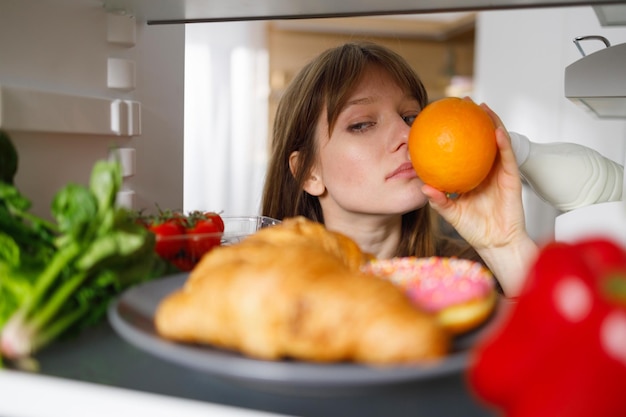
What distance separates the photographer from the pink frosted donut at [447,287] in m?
0.40

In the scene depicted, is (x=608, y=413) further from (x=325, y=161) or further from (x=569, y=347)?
(x=325, y=161)

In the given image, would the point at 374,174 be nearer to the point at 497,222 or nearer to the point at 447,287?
the point at 497,222

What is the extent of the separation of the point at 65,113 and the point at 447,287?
0.56 metres

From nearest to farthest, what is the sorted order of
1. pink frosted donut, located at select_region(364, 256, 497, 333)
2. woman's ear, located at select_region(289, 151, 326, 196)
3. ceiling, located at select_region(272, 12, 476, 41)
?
1. pink frosted donut, located at select_region(364, 256, 497, 333)
2. woman's ear, located at select_region(289, 151, 326, 196)
3. ceiling, located at select_region(272, 12, 476, 41)

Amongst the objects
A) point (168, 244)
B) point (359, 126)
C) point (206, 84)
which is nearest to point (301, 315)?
point (168, 244)

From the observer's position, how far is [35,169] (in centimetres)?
74

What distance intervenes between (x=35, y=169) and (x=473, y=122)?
0.56m

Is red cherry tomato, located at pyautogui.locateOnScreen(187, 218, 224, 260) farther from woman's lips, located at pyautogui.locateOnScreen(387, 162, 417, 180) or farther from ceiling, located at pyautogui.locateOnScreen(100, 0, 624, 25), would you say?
woman's lips, located at pyautogui.locateOnScreen(387, 162, 417, 180)

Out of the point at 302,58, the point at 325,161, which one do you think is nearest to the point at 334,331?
the point at 325,161

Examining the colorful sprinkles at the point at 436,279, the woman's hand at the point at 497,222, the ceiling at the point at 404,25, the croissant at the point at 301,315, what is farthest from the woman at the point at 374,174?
the ceiling at the point at 404,25

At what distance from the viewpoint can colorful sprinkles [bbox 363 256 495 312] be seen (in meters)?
0.41

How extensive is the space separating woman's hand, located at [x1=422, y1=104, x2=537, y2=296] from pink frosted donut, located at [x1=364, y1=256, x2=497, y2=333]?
56cm

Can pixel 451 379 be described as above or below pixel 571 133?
below

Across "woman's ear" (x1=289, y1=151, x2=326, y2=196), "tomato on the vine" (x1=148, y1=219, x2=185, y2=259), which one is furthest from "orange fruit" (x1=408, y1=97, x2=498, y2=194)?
"woman's ear" (x1=289, y1=151, x2=326, y2=196)
